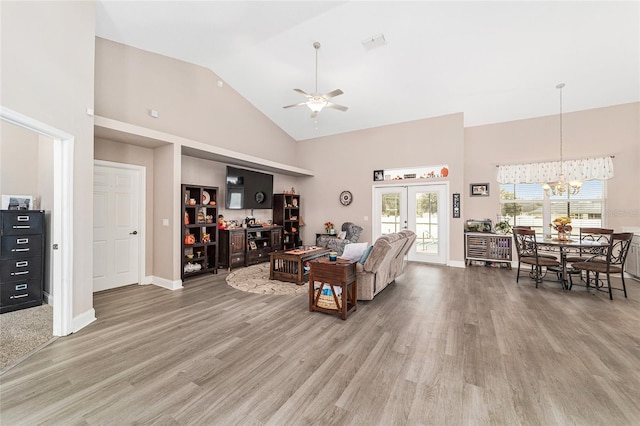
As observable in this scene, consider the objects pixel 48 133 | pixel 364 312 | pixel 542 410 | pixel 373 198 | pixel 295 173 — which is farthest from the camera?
pixel 295 173

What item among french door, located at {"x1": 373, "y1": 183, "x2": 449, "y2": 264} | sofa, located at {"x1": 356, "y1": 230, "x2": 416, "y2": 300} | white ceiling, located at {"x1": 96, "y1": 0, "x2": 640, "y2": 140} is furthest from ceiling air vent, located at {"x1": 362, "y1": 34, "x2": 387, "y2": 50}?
french door, located at {"x1": 373, "y1": 183, "x2": 449, "y2": 264}

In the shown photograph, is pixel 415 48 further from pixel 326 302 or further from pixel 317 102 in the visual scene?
pixel 326 302

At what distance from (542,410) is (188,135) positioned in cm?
605

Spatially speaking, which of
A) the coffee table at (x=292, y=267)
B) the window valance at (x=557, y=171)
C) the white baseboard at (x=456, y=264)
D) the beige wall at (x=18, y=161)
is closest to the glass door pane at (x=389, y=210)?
the white baseboard at (x=456, y=264)

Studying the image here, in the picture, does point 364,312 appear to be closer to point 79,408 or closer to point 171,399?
point 171,399

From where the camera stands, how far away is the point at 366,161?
725 cm

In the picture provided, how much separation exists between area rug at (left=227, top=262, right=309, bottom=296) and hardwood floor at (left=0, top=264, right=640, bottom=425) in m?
0.58

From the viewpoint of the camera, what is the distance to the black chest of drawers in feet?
10.9

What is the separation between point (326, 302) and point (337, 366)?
119 centimetres

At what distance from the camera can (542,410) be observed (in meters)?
1.72

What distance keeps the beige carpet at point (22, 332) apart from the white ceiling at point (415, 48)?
4.04 meters

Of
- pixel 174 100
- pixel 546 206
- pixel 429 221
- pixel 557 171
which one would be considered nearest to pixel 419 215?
pixel 429 221

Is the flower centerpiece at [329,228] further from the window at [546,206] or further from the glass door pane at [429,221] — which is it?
the window at [546,206]

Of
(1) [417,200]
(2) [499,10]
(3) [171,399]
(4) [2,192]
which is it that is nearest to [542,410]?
(3) [171,399]
